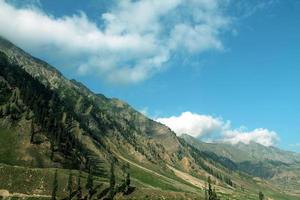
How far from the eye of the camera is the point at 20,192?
196 metres

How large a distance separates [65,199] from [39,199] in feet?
45.2

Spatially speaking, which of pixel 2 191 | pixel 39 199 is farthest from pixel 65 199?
pixel 2 191

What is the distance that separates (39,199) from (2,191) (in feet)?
68.9

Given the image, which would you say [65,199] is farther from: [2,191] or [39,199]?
[2,191]

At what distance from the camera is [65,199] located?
197125mm

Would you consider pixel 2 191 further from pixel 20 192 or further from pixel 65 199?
pixel 65 199

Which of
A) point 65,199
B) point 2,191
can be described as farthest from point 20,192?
point 65,199

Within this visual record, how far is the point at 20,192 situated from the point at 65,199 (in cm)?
2249

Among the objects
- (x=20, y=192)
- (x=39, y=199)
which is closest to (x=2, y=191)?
(x=20, y=192)

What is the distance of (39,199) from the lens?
619ft

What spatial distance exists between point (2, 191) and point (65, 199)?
31177 mm
